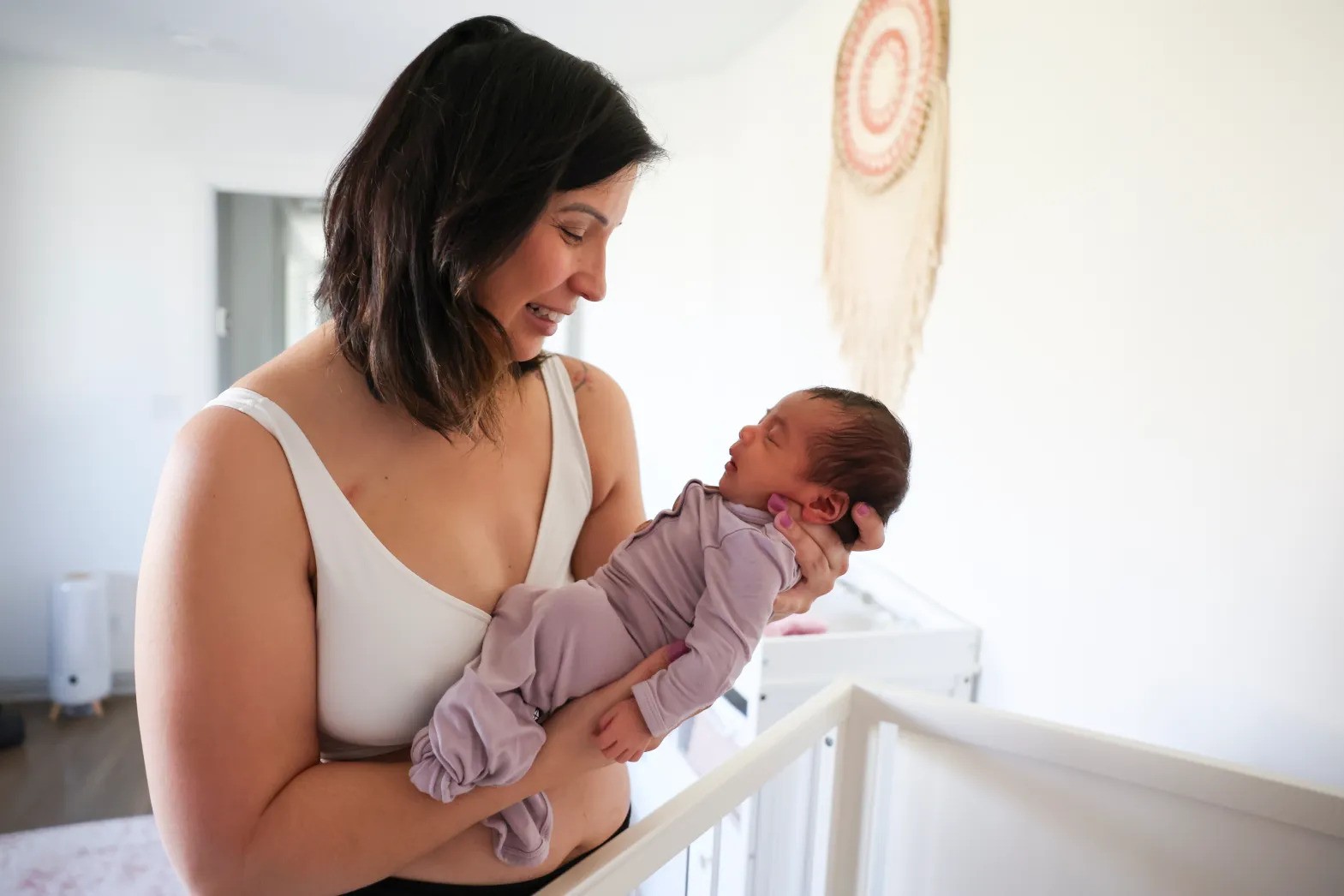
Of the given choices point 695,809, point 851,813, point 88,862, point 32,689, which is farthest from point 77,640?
point 695,809

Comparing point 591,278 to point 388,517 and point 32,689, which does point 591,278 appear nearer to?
point 388,517

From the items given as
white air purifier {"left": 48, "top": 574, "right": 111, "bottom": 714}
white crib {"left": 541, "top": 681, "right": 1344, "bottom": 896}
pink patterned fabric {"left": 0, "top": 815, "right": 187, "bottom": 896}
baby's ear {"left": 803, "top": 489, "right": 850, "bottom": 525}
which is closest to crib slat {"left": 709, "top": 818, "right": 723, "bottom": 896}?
white crib {"left": 541, "top": 681, "right": 1344, "bottom": 896}

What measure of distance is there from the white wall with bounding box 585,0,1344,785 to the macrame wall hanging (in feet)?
0.20

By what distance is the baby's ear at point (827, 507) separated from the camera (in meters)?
0.91

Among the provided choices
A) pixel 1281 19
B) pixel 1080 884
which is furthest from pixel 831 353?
pixel 1080 884

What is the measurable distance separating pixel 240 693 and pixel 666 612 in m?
0.39

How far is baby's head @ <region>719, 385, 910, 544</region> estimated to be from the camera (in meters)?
0.92

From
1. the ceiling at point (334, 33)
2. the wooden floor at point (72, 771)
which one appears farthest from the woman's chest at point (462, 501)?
the wooden floor at point (72, 771)

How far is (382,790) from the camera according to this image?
698 mm

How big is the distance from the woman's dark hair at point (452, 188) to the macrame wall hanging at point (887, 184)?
1.23m

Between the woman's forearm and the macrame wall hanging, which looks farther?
the macrame wall hanging

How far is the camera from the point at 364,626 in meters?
0.70

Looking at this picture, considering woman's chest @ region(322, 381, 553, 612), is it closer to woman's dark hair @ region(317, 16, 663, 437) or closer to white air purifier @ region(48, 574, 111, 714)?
woman's dark hair @ region(317, 16, 663, 437)

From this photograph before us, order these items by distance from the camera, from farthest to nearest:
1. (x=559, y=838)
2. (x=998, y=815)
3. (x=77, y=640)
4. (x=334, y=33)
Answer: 1. (x=77, y=640)
2. (x=334, y=33)
3. (x=998, y=815)
4. (x=559, y=838)
